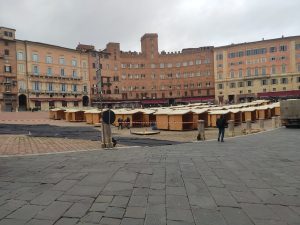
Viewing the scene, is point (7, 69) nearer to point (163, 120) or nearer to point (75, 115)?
point (75, 115)

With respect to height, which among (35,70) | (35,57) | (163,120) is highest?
(35,57)

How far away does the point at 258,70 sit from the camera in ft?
209

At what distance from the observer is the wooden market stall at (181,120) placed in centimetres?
2170

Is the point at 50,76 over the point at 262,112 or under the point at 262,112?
over

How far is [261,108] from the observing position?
98.6ft

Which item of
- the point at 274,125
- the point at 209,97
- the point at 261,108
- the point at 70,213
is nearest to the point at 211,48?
the point at 209,97

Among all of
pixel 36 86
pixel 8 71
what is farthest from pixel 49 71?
pixel 8 71

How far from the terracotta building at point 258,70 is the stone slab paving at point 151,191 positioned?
6001 cm

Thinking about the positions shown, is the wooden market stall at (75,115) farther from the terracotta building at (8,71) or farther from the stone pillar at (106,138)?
the terracotta building at (8,71)

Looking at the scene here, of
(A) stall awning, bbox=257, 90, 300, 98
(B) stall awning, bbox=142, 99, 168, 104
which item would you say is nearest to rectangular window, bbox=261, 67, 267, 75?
(A) stall awning, bbox=257, 90, 300, 98

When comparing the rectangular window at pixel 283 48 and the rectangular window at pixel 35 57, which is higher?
the rectangular window at pixel 283 48

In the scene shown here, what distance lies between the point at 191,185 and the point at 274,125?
61.3 ft

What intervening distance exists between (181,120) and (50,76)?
146ft

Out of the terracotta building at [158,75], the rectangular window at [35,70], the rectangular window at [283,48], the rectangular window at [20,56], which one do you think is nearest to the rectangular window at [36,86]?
the rectangular window at [35,70]
